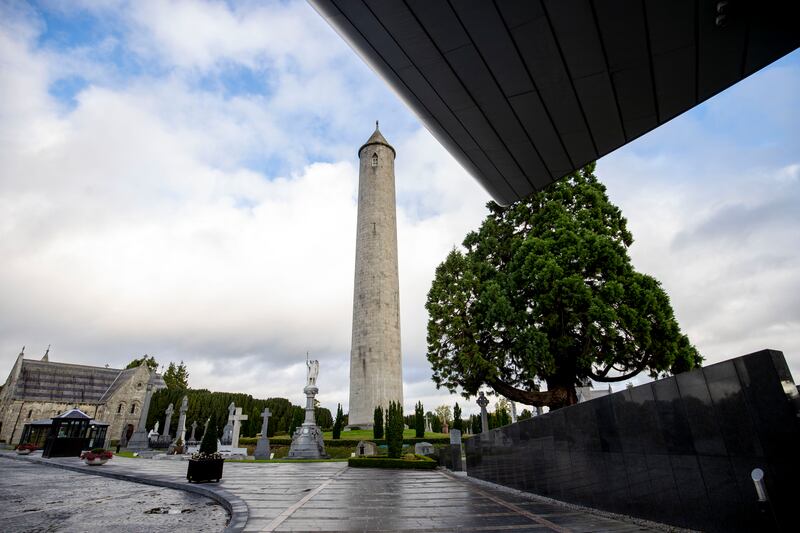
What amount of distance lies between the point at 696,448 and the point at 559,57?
16.1 feet

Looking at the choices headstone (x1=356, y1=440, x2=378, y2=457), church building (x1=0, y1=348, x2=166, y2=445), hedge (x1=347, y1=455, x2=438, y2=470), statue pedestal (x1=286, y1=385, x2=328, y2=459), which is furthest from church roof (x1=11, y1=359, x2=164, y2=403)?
hedge (x1=347, y1=455, x2=438, y2=470)

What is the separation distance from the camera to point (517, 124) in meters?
4.01

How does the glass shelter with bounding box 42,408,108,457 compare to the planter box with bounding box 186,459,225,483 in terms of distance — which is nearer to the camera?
the planter box with bounding box 186,459,225,483

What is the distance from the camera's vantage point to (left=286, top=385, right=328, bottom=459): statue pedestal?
73.0 ft

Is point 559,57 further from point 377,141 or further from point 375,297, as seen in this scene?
point 377,141

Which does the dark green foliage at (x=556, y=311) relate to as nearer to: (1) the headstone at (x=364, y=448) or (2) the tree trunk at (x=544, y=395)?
(2) the tree trunk at (x=544, y=395)

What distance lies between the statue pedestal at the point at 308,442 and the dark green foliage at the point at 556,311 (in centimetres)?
1010

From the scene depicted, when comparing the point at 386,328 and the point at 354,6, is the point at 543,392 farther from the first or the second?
the point at 386,328

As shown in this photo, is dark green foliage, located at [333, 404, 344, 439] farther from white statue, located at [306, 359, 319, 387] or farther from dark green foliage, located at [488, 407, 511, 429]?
dark green foliage, located at [488, 407, 511, 429]

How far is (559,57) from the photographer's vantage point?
3.23 metres

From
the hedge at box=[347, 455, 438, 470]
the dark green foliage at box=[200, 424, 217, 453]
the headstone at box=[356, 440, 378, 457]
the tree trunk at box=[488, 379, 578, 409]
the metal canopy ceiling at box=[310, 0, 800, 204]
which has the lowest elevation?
the hedge at box=[347, 455, 438, 470]

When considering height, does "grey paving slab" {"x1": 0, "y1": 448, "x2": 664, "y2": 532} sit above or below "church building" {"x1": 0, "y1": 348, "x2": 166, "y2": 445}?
below

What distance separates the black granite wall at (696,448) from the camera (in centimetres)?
391

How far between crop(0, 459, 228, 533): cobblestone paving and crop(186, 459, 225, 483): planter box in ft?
2.04
